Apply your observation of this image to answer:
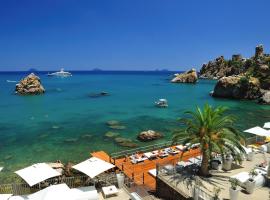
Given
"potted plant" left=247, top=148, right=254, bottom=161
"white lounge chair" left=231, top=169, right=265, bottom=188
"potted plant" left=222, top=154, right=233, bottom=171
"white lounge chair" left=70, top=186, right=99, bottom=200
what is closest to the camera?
"white lounge chair" left=70, top=186, right=99, bottom=200

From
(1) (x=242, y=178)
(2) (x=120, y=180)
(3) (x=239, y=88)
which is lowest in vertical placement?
(2) (x=120, y=180)

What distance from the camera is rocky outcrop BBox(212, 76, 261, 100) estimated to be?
76.1 metres

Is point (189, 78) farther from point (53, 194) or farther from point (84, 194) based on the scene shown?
point (53, 194)

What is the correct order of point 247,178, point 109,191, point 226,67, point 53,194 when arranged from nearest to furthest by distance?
point 53,194 < point 247,178 < point 109,191 < point 226,67

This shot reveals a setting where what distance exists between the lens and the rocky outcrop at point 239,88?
76062 mm

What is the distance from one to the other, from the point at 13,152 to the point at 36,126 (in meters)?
13.8

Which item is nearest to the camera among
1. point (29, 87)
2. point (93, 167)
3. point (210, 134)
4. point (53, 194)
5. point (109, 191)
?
point (53, 194)

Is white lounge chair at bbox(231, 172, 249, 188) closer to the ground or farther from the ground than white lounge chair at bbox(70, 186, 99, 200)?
farther from the ground

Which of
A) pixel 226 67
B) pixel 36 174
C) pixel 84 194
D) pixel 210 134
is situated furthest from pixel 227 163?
pixel 226 67

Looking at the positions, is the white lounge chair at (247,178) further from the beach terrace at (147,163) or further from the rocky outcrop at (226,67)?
the rocky outcrop at (226,67)

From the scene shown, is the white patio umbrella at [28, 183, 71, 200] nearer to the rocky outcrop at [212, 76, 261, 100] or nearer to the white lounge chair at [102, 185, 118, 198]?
the white lounge chair at [102, 185, 118, 198]

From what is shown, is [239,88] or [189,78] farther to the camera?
[189,78]

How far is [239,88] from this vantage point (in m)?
77.5

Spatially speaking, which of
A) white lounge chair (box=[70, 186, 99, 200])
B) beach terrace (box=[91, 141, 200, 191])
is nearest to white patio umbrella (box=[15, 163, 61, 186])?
white lounge chair (box=[70, 186, 99, 200])
